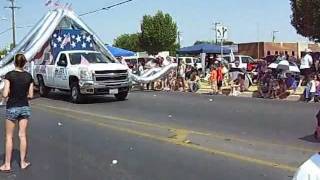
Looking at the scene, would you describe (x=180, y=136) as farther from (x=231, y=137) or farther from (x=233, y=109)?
(x=233, y=109)

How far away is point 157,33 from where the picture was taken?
2776 inches

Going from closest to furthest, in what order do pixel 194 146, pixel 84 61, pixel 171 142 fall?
pixel 194 146, pixel 171 142, pixel 84 61

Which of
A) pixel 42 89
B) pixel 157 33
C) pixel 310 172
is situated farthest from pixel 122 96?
pixel 157 33

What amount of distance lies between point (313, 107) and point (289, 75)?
502 cm

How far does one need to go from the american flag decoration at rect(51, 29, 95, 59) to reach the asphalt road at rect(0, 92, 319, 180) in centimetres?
716

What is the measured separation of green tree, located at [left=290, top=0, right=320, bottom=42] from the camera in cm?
3788

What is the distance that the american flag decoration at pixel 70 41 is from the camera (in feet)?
80.4

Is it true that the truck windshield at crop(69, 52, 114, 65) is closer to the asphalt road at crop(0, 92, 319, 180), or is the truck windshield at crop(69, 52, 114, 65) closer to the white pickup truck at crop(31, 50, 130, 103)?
the white pickup truck at crop(31, 50, 130, 103)

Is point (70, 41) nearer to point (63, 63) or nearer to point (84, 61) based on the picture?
point (63, 63)

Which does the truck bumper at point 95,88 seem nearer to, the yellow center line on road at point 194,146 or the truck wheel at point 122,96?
the truck wheel at point 122,96

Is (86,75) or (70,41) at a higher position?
(70,41)

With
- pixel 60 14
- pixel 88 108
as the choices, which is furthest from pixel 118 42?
pixel 88 108

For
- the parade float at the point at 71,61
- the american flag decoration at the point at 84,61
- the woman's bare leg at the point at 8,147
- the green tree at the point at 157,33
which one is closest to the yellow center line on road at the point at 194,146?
the woman's bare leg at the point at 8,147

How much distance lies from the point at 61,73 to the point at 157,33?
4957cm
